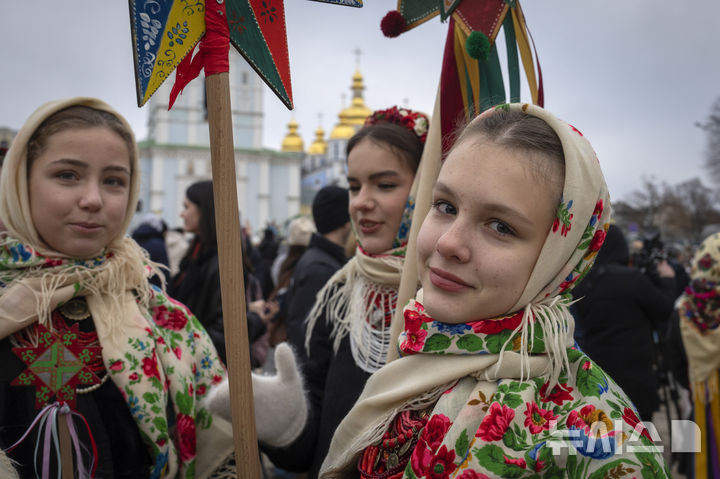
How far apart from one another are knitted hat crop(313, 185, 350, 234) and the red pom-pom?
220 cm

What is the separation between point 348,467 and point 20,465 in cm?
99

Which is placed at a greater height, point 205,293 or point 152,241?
point 152,241

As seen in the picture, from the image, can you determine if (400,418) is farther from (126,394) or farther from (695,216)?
(695,216)

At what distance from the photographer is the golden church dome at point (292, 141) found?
55.0m

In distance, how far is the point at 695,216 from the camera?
32.1m

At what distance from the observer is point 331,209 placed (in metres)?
4.05

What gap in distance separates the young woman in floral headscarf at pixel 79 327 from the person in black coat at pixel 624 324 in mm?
3019

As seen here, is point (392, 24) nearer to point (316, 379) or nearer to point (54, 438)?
point (316, 379)

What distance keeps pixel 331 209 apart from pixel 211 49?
2.72 meters

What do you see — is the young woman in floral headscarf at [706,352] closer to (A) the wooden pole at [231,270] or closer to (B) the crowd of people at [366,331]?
(B) the crowd of people at [366,331]

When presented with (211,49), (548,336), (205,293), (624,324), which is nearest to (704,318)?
(624,324)

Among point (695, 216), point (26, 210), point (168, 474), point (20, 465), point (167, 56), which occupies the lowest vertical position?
point (695, 216)

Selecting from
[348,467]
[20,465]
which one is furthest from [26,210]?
[348,467]

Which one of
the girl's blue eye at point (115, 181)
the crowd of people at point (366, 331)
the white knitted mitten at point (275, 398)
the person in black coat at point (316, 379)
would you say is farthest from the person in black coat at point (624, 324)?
the girl's blue eye at point (115, 181)
